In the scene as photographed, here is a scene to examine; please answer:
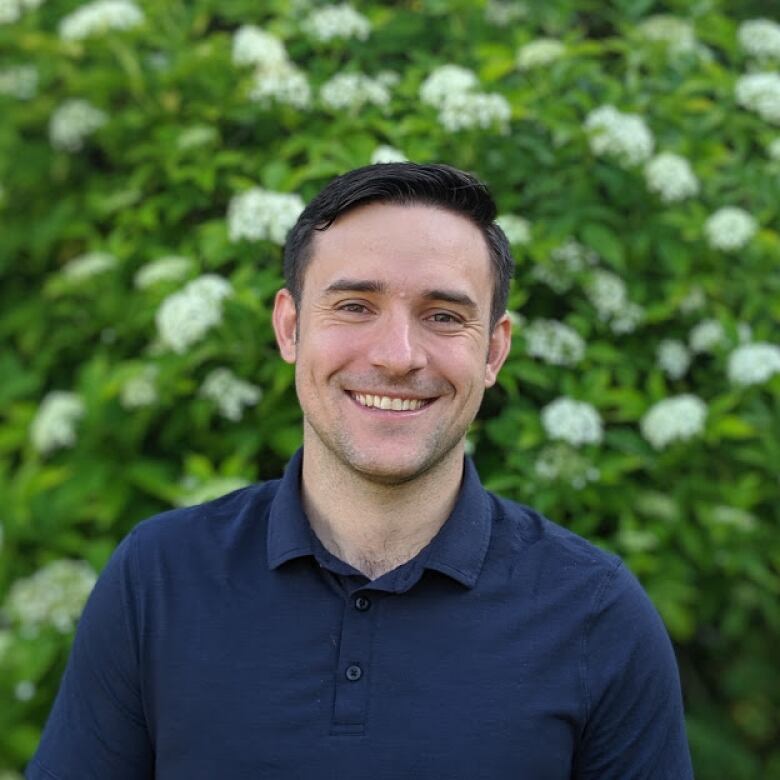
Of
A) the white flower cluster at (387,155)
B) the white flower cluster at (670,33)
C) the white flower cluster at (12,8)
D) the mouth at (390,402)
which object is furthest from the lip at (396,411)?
the white flower cluster at (12,8)

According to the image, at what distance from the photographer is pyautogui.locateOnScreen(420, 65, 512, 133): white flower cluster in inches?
126

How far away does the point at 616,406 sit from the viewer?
11.0 ft

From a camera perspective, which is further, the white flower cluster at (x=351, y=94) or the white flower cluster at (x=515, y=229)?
the white flower cluster at (x=351, y=94)

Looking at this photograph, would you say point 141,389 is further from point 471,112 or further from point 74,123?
point 471,112

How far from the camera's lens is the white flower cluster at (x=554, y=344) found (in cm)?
320

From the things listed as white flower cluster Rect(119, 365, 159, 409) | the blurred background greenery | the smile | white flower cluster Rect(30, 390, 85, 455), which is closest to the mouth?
the smile

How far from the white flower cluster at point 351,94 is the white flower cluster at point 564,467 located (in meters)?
1.07

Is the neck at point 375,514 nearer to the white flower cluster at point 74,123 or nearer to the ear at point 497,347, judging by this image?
the ear at point 497,347

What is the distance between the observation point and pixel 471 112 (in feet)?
10.5

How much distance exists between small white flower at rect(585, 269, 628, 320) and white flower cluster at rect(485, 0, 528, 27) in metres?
0.99

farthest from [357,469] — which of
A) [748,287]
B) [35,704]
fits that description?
[748,287]

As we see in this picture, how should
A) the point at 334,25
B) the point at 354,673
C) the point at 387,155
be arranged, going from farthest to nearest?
the point at 334,25 → the point at 387,155 → the point at 354,673

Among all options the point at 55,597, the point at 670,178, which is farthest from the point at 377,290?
the point at 670,178

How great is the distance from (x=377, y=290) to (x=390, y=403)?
0.54 ft
